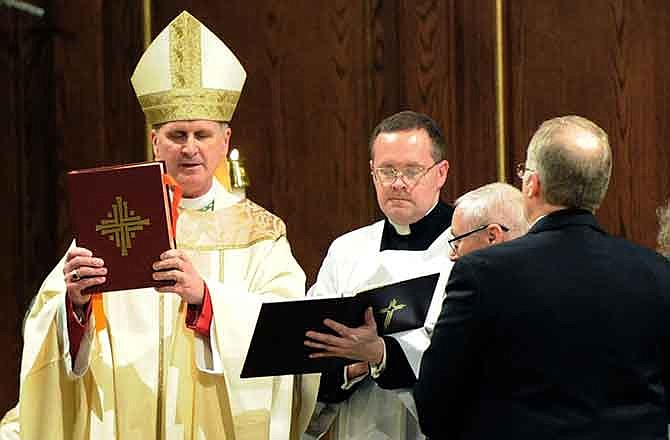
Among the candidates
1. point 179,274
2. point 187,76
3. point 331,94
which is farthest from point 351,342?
point 331,94

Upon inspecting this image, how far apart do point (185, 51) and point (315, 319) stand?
4.10 ft

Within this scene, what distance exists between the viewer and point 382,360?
13.3 ft

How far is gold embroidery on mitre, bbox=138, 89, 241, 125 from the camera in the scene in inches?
177

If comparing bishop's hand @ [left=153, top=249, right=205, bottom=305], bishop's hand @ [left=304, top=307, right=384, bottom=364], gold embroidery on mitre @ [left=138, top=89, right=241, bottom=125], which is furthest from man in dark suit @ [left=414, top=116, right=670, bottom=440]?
gold embroidery on mitre @ [left=138, top=89, right=241, bottom=125]

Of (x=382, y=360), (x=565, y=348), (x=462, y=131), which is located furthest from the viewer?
(x=462, y=131)

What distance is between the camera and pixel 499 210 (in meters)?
3.81

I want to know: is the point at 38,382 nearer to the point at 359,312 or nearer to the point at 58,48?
Answer: the point at 359,312

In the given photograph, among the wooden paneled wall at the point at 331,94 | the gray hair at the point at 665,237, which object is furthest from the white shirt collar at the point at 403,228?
the wooden paneled wall at the point at 331,94

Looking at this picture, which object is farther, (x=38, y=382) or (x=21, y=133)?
(x=21, y=133)

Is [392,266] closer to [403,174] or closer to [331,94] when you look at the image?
[403,174]

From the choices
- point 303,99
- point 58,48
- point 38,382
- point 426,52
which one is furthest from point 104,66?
point 38,382

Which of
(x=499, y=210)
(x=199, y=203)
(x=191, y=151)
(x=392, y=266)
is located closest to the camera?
(x=499, y=210)

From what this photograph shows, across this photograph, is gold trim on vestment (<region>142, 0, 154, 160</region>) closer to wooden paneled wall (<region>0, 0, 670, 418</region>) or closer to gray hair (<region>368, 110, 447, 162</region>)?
wooden paneled wall (<region>0, 0, 670, 418</region>)

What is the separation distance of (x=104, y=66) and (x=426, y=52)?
1475mm
